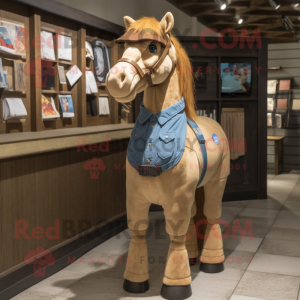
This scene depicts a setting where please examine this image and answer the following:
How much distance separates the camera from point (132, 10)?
16.1 ft

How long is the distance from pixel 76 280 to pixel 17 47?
1.78 meters

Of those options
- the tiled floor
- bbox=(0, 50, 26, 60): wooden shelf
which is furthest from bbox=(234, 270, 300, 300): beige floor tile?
bbox=(0, 50, 26, 60): wooden shelf

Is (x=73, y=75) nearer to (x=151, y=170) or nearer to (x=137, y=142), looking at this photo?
(x=137, y=142)

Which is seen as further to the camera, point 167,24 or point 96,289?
point 96,289

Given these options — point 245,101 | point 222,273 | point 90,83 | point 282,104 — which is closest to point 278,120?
point 282,104

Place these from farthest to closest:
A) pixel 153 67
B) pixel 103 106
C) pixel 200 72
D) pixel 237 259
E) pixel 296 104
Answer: pixel 296 104 → pixel 200 72 → pixel 103 106 → pixel 237 259 → pixel 153 67

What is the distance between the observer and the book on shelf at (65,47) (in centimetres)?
345

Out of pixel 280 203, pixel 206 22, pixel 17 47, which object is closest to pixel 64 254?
pixel 17 47

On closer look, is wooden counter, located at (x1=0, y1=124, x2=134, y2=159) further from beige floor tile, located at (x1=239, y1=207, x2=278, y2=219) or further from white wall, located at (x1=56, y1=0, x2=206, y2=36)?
beige floor tile, located at (x1=239, y1=207, x2=278, y2=219)

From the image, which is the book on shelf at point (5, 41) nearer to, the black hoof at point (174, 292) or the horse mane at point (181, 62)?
the horse mane at point (181, 62)

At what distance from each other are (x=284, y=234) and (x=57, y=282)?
2.29 m

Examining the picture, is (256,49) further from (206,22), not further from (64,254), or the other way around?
(64,254)

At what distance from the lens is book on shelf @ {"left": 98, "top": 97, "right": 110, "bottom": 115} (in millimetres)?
4113

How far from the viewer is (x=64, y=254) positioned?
10.3 ft
